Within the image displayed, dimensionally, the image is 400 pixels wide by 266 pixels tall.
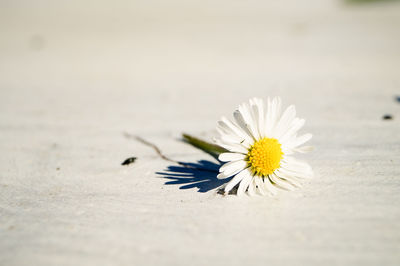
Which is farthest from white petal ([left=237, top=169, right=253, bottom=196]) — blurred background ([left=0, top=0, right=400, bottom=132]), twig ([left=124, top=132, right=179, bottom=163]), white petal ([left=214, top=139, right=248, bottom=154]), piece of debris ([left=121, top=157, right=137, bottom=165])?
blurred background ([left=0, top=0, right=400, bottom=132])

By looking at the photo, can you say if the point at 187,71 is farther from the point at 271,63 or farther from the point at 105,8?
the point at 105,8

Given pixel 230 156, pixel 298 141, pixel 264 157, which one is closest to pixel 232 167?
pixel 230 156

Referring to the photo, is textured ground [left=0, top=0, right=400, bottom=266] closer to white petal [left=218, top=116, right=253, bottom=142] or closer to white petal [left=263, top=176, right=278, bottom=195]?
white petal [left=263, top=176, right=278, bottom=195]

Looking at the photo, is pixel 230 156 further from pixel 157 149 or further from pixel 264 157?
pixel 157 149

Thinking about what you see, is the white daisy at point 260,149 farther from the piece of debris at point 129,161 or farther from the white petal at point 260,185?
the piece of debris at point 129,161

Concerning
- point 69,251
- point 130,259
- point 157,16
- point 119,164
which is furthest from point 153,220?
point 157,16

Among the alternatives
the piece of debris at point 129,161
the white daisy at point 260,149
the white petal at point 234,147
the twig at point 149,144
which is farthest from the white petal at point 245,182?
the piece of debris at point 129,161
